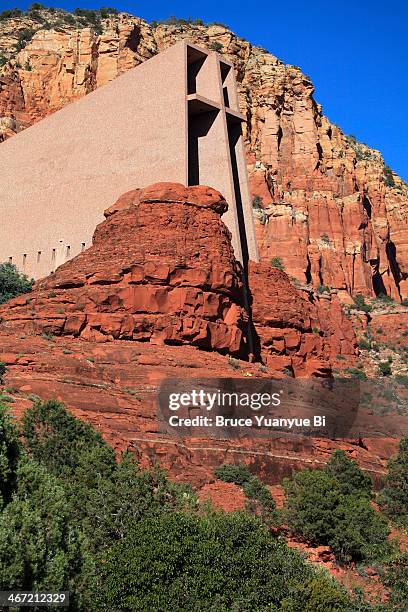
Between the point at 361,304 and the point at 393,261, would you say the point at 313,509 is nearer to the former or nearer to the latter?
the point at 361,304

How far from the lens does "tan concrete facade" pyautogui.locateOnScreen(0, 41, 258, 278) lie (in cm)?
3741

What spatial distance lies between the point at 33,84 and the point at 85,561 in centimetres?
5960

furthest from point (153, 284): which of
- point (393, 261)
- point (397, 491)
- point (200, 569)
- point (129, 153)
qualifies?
point (393, 261)

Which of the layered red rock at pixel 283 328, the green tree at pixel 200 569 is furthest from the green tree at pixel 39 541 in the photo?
the layered red rock at pixel 283 328

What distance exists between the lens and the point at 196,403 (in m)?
25.1

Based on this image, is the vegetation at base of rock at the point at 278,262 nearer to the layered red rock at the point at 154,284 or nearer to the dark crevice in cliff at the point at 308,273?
the dark crevice in cliff at the point at 308,273

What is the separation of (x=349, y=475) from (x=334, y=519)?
3.33m

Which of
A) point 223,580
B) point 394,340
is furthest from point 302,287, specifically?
point 223,580

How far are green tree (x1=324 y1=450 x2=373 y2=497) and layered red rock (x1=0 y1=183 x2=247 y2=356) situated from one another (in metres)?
5.66

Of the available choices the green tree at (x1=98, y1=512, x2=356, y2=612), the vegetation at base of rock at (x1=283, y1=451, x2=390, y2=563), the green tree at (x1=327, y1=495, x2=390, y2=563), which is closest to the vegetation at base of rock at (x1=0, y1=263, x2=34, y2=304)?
the vegetation at base of rock at (x1=283, y1=451, x2=390, y2=563)

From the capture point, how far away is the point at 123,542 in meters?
16.4

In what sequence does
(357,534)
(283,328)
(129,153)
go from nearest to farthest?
(357,534)
(283,328)
(129,153)

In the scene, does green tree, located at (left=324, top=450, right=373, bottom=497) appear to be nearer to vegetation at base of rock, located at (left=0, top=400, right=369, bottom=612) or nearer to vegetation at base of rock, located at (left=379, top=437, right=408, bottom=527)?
vegetation at base of rock, located at (left=379, top=437, right=408, bottom=527)

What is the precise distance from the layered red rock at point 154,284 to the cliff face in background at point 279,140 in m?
34.9
